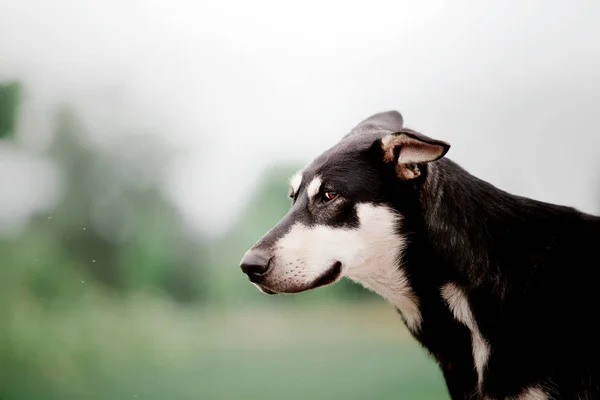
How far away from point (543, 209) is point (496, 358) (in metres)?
0.43

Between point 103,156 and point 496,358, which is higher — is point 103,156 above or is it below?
below

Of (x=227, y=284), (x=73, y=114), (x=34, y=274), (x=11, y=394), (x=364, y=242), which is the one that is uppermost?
(x=364, y=242)

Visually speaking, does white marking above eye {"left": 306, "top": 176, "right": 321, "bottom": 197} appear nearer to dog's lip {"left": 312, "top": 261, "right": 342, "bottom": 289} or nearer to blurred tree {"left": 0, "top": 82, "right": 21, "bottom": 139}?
dog's lip {"left": 312, "top": 261, "right": 342, "bottom": 289}

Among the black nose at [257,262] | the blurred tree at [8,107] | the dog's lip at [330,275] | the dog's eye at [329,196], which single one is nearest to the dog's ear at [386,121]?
the dog's eye at [329,196]

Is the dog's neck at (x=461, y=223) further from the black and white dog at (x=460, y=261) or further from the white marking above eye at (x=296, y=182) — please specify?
the white marking above eye at (x=296, y=182)

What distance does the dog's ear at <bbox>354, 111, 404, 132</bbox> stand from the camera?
1.88m

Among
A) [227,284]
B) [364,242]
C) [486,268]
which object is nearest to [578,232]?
[486,268]

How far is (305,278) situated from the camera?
153 cm

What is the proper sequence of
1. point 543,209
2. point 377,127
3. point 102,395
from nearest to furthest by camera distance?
1. point 543,209
2. point 377,127
3. point 102,395

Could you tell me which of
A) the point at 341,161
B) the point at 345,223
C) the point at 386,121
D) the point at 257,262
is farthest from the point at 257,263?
the point at 386,121

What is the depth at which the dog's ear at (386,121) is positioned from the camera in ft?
6.17

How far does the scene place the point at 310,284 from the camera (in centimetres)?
155

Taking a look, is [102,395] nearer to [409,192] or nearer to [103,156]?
[103,156]

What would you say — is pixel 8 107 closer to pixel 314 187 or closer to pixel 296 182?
pixel 296 182
